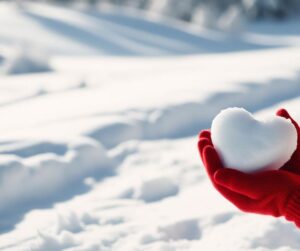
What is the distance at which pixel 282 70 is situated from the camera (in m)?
5.60

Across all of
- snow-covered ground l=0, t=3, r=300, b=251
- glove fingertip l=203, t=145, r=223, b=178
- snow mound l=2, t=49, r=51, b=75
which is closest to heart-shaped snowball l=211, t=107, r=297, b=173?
glove fingertip l=203, t=145, r=223, b=178

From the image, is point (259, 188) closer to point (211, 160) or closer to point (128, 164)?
point (211, 160)

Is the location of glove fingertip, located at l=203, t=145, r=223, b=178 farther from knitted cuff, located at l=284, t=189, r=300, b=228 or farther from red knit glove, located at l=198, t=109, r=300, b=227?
knitted cuff, located at l=284, t=189, r=300, b=228

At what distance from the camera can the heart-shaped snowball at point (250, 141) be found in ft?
5.48

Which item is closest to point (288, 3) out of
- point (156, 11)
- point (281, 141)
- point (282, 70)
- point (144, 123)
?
point (156, 11)

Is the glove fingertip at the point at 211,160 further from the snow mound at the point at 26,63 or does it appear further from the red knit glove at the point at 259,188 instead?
the snow mound at the point at 26,63

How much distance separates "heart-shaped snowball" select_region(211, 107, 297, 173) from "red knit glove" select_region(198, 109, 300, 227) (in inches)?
1.2

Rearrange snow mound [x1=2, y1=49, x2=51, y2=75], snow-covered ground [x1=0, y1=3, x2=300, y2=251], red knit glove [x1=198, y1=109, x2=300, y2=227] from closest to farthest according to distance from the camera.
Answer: red knit glove [x1=198, y1=109, x2=300, y2=227] < snow-covered ground [x1=0, y1=3, x2=300, y2=251] < snow mound [x1=2, y1=49, x2=51, y2=75]

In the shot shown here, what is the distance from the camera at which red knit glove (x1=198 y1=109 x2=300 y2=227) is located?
1.64m

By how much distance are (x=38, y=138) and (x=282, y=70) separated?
3032mm

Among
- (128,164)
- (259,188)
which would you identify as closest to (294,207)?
(259,188)

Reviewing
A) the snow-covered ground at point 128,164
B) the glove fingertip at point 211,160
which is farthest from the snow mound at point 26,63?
the glove fingertip at point 211,160

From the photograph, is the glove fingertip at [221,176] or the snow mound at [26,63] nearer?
the glove fingertip at [221,176]

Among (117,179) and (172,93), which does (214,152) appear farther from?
(172,93)
